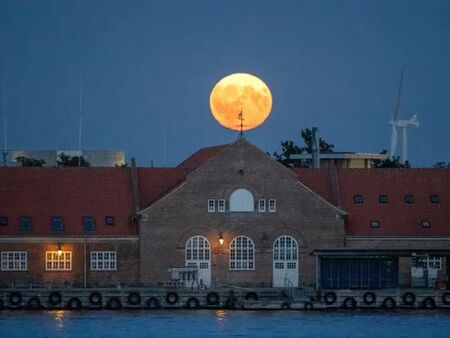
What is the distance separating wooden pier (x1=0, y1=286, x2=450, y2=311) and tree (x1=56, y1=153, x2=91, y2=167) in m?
43.0

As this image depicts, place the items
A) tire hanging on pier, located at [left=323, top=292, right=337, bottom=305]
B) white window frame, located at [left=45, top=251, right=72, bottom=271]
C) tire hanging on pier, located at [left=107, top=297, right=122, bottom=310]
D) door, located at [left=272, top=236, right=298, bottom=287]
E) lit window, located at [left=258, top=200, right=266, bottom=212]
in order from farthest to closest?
lit window, located at [left=258, top=200, right=266, bottom=212], door, located at [left=272, top=236, right=298, bottom=287], white window frame, located at [left=45, top=251, right=72, bottom=271], tire hanging on pier, located at [left=323, top=292, right=337, bottom=305], tire hanging on pier, located at [left=107, top=297, right=122, bottom=310]

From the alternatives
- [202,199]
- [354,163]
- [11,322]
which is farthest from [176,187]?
[354,163]

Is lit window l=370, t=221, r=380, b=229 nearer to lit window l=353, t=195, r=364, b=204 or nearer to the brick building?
the brick building

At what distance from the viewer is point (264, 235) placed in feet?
453

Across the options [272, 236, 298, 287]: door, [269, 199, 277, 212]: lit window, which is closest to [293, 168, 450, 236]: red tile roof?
[272, 236, 298, 287]: door

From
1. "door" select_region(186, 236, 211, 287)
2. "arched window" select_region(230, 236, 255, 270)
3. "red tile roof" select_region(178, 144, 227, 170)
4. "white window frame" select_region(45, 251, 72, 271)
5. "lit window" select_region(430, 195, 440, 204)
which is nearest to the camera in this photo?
"white window frame" select_region(45, 251, 72, 271)

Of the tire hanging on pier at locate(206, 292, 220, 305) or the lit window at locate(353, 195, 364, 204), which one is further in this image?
the lit window at locate(353, 195, 364, 204)

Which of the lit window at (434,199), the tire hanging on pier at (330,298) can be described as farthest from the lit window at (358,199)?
the tire hanging on pier at (330,298)

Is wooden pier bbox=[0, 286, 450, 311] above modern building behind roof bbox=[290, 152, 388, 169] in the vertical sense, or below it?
below

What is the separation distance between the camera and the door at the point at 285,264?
137375mm

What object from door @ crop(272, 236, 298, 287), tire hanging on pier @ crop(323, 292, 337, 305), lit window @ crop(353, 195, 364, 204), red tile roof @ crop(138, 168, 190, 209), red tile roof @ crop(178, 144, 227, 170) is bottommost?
tire hanging on pier @ crop(323, 292, 337, 305)

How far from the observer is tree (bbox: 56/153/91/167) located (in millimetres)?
175500

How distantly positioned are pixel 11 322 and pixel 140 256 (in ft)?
54.9

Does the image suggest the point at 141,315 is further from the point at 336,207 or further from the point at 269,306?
the point at 336,207
